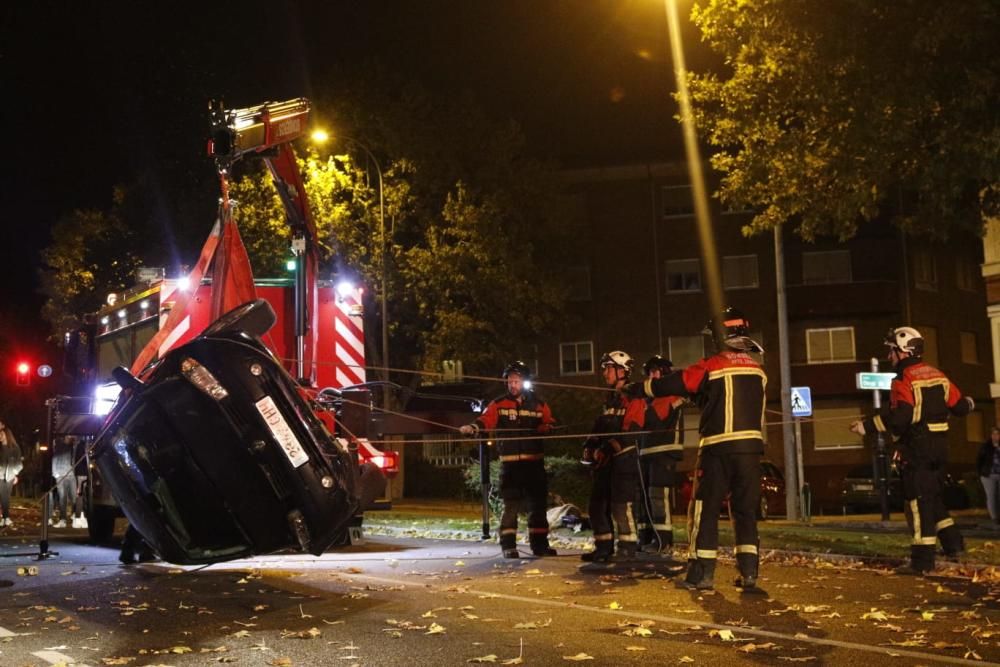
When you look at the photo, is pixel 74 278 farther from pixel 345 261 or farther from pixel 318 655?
pixel 318 655

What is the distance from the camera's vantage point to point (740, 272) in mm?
44219

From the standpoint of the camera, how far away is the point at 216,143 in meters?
11.7

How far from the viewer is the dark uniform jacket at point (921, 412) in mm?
10234

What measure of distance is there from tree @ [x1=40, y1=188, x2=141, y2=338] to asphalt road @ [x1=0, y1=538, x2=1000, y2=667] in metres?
26.2

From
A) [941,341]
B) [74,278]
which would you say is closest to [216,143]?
[74,278]

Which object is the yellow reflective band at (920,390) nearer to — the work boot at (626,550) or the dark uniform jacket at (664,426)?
the dark uniform jacket at (664,426)

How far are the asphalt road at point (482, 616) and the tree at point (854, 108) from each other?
16.9 ft

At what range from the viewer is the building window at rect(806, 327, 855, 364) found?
4322 cm

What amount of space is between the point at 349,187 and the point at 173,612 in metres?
22.9

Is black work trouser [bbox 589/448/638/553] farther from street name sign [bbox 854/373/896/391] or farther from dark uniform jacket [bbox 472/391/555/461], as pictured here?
street name sign [bbox 854/373/896/391]

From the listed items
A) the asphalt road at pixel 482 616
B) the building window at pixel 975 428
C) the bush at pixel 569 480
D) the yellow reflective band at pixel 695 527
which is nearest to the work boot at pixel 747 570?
the asphalt road at pixel 482 616

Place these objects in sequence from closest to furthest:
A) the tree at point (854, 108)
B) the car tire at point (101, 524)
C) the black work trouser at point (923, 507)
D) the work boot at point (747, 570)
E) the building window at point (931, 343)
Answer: the work boot at point (747, 570)
the black work trouser at point (923, 507)
the tree at point (854, 108)
the car tire at point (101, 524)
the building window at point (931, 343)

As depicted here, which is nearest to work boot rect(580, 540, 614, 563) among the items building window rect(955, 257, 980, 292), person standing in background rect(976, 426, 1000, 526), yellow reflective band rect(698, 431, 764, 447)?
yellow reflective band rect(698, 431, 764, 447)

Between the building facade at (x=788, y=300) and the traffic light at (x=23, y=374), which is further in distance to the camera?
the building facade at (x=788, y=300)
